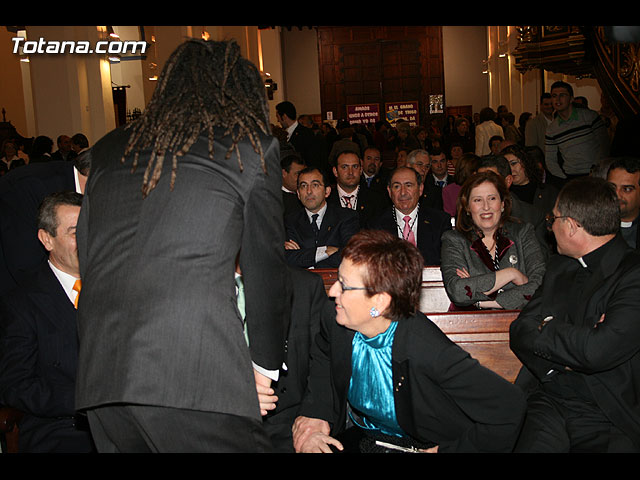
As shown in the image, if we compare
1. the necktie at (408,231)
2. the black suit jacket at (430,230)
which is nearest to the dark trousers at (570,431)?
the black suit jacket at (430,230)

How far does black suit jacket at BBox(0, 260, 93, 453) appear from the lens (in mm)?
2770

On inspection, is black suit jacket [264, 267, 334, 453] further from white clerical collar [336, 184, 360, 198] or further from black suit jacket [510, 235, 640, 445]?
white clerical collar [336, 184, 360, 198]

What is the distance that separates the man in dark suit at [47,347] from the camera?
2766 millimetres

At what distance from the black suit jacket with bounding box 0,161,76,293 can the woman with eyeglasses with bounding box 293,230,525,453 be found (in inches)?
64.8

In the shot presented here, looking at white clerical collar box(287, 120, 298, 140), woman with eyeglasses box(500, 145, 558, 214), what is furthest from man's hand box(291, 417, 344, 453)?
white clerical collar box(287, 120, 298, 140)

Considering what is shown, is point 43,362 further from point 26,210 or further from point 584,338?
point 584,338

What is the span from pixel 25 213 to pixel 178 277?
1.95 meters

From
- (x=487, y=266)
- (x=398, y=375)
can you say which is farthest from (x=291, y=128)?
(x=398, y=375)

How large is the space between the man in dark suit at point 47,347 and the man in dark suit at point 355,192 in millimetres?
3995

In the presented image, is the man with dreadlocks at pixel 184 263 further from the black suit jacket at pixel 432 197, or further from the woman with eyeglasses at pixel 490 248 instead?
the black suit jacket at pixel 432 197

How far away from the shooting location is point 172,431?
1763 mm

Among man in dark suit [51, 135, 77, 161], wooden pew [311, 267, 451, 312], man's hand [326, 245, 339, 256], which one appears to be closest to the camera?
wooden pew [311, 267, 451, 312]
